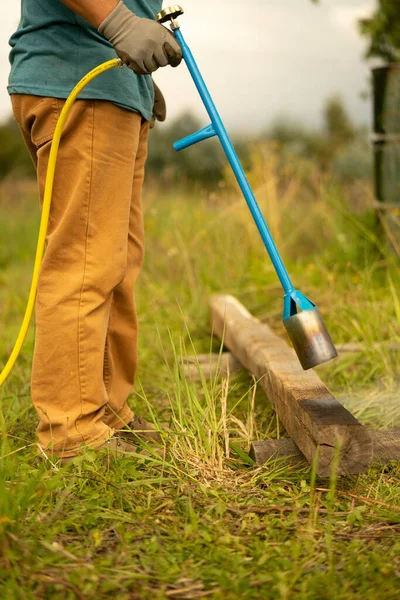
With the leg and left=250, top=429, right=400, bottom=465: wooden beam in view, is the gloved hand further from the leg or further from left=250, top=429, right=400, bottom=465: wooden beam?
left=250, top=429, right=400, bottom=465: wooden beam

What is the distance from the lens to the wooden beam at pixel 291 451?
6.62ft

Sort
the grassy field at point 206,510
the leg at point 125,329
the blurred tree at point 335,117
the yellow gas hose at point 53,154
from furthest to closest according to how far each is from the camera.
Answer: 1. the blurred tree at point 335,117
2. the leg at point 125,329
3. the yellow gas hose at point 53,154
4. the grassy field at point 206,510

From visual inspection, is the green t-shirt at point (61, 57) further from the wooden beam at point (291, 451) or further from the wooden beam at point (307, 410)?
the wooden beam at point (291, 451)

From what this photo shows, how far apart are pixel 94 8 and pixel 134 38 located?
136mm

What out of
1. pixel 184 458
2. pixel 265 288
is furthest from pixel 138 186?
pixel 265 288

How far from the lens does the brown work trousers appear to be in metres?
2.03

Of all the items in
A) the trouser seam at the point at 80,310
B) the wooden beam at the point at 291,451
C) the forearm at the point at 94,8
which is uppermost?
the forearm at the point at 94,8

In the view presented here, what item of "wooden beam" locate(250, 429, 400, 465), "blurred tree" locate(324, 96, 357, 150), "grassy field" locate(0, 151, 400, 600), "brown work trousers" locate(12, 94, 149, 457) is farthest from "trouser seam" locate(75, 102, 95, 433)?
"blurred tree" locate(324, 96, 357, 150)

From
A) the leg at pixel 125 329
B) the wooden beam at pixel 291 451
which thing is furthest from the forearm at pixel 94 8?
the wooden beam at pixel 291 451

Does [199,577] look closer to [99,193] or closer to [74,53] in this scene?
[99,193]

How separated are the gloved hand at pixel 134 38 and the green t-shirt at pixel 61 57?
0.48 ft

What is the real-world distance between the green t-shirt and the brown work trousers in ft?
0.12

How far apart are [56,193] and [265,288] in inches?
86.9

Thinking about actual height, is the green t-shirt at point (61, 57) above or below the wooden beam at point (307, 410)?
above
